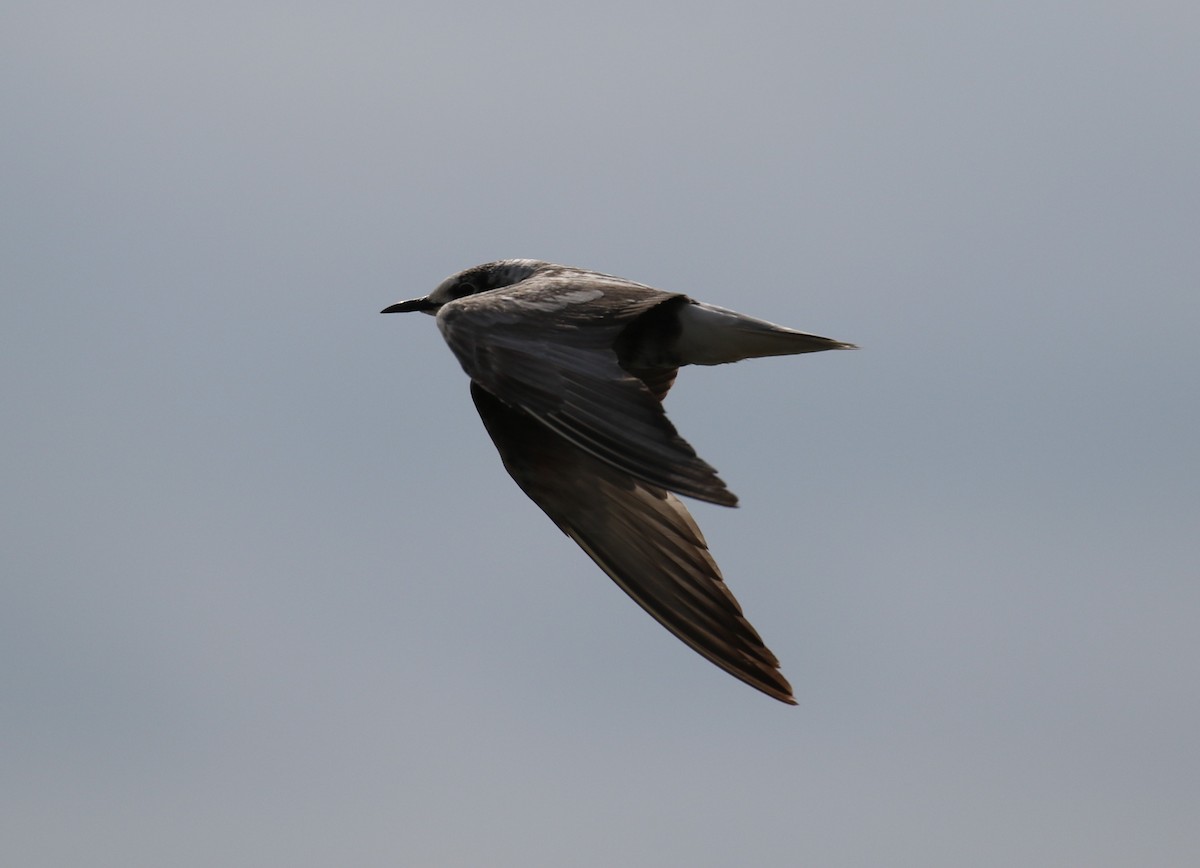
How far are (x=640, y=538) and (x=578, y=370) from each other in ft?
5.89

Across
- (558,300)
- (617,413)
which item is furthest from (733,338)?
(617,413)

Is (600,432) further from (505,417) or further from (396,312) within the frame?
(396,312)

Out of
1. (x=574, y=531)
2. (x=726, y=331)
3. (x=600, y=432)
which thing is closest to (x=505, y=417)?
(x=574, y=531)

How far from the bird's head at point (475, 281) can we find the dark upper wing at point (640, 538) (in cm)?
111

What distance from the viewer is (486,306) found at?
9148mm

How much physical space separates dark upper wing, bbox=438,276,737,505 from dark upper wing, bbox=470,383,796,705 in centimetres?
86

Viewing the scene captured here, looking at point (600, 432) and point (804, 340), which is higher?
point (804, 340)

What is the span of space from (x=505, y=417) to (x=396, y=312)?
229cm

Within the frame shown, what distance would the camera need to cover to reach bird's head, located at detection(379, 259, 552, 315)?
11164 millimetres

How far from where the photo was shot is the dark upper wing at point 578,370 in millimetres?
7699

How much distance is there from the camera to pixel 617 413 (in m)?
8.11

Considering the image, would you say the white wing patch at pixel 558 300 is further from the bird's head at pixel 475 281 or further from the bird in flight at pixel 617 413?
the bird's head at pixel 475 281

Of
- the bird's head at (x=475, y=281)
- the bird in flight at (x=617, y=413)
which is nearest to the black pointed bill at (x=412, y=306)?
the bird's head at (x=475, y=281)

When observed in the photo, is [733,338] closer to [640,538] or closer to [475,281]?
[640,538]
